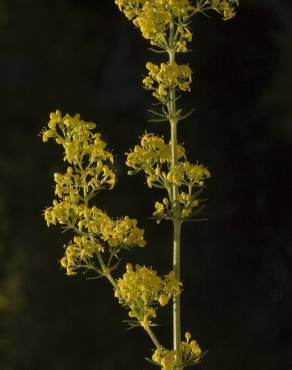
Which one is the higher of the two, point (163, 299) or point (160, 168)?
point (160, 168)

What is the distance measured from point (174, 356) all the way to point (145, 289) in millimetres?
236

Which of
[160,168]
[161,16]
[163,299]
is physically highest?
[161,16]

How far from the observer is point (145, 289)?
2.23 meters

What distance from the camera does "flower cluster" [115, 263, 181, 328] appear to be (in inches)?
87.9

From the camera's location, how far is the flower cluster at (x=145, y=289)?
223 centimetres

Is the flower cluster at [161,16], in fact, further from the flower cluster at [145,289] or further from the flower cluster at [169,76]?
the flower cluster at [145,289]

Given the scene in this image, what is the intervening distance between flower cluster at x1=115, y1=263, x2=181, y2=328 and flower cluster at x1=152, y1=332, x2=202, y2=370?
0.10m

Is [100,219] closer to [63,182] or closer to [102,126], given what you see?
[63,182]

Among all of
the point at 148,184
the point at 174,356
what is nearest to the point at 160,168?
the point at 148,184

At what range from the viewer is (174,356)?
2.31m

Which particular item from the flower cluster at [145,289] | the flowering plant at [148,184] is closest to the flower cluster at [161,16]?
the flowering plant at [148,184]

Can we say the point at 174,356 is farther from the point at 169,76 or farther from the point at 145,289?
the point at 169,76

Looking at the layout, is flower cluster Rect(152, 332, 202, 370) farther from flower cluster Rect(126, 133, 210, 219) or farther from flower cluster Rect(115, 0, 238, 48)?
flower cluster Rect(115, 0, 238, 48)

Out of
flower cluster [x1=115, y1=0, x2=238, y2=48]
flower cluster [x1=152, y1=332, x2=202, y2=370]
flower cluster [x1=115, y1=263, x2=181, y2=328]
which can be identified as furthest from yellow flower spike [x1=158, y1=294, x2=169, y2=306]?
flower cluster [x1=115, y1=0, x2=238, y2=48]
